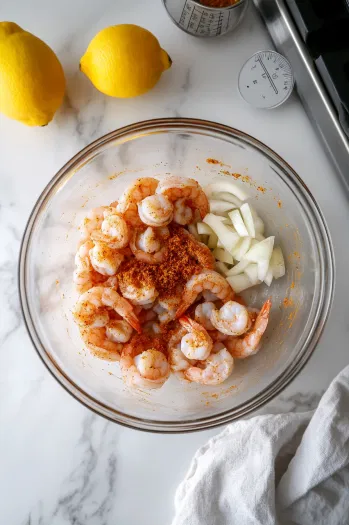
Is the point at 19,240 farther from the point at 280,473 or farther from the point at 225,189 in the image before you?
the point at 280,473

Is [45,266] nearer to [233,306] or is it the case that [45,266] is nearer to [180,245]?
[180,245]

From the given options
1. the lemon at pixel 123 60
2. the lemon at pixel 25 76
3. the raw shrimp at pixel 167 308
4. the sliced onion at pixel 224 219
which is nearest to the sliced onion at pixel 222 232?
the sliced onion at pixel 224 219

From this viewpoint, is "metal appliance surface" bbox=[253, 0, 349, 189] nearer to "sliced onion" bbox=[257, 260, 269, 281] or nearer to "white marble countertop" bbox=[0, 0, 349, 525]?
"white marble countertop" bbox=[0, 0, 349, 525]

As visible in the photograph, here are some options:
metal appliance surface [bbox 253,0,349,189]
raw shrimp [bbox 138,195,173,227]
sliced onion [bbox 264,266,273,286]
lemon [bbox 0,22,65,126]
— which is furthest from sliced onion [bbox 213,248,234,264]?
lemon [bbox 0,22,65,126]

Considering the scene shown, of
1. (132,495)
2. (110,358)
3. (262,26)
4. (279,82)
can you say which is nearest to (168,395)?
(110,358)

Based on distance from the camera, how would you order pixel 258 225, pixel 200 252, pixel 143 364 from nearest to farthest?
pixel 143 364, pixel 200 252, pixel 258 225

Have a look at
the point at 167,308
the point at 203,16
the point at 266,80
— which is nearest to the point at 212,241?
the point at 167,308
